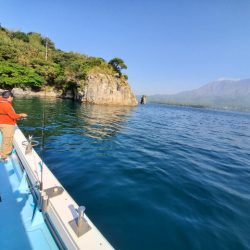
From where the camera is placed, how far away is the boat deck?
7.71 feet

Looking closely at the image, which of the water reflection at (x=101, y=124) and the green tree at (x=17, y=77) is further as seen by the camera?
the green tree at (x=17, y=77)

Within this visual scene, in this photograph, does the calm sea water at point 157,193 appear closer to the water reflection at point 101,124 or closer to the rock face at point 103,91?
the water reflection at point 101,124

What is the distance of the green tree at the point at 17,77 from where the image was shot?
38709mm

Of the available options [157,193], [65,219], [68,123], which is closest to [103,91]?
[68,123]

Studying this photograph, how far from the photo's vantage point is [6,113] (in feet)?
12.2

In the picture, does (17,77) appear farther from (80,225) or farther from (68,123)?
(80,225)

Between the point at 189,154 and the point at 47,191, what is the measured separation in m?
7.45

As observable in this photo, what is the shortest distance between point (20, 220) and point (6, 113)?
7.33 ft

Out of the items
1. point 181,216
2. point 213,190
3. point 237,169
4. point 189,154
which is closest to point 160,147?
point 189,154

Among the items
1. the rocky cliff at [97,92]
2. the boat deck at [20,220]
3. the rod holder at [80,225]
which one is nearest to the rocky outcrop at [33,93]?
the rocky cliff at [97,92]

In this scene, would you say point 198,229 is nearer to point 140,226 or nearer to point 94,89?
point 140,226

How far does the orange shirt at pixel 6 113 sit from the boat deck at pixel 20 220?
1.28m

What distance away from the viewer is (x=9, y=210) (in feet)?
9.66

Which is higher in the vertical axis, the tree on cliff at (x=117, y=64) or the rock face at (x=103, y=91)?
the tree on cliff at (x=117, y=64)
